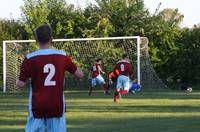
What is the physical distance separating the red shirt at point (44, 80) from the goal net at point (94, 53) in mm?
26263

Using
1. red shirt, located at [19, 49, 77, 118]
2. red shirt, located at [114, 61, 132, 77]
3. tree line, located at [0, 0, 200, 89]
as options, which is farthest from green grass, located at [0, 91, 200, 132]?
tree line, located at [0, 0, 200, 89]

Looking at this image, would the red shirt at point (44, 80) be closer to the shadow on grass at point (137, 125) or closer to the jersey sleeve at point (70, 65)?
the jersey sleeve at point (70, 65)

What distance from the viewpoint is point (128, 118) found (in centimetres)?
1470

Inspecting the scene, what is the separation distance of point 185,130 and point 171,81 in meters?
26.5

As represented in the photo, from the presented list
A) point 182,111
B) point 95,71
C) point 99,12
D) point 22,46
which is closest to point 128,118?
point 182,111

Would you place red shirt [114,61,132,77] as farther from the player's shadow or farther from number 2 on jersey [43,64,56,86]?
number 2 on jersey [43,64,56,86]

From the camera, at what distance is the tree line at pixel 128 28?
38.0m

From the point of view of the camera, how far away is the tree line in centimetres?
3797

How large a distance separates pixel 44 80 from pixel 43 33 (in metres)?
0.58

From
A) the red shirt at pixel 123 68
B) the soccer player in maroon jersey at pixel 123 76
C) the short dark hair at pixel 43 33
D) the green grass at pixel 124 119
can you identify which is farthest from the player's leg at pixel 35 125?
the red shirt at pixel 123 68

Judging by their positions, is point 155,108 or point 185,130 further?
point 155,108

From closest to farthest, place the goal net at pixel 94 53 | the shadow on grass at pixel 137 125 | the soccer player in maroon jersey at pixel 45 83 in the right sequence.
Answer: the soccer player in maroon jersey at pixel 45 83, the shadow on grass at pixel 137 125, the goal net at pixel 94 53

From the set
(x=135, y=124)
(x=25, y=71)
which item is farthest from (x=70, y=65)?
(x=135, y=124)

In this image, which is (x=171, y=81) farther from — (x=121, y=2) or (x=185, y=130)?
(x=185, y=130)
